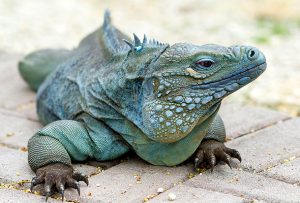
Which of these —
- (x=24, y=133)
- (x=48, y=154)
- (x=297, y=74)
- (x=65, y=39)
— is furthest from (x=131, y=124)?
(x=65, y=39)

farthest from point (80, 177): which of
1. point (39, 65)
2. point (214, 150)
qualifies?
point (39, 65)

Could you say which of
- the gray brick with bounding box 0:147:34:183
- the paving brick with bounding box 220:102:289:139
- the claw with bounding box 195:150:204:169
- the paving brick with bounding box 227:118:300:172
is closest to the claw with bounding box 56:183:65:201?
the gray brick with bounding box 0:147:34:183

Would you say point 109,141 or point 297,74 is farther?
point 297,74

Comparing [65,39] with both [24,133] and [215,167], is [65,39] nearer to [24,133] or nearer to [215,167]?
[24,133]

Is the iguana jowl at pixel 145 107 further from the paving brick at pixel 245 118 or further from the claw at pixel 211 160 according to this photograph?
the paving brick at pixel 245 118

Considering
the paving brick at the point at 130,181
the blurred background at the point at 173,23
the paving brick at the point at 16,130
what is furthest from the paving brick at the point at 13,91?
the paving brick at the point at 130,181

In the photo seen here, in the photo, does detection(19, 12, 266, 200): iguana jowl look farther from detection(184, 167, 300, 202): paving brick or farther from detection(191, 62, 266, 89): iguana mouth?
detection(184, 167, 300, 202): paving brick
